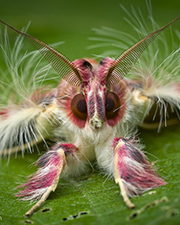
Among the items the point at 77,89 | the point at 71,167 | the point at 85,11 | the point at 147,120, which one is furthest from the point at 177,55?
the point at 85,11

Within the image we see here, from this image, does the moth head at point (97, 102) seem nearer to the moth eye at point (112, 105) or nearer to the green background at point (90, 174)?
the moth eye at point (112, 105)

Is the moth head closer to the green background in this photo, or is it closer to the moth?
the moth

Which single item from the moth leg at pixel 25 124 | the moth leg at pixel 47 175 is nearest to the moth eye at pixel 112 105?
the moth leg at pixel 47 175

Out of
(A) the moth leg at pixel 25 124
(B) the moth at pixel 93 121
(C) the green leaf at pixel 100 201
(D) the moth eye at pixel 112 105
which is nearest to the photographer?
(C) the green leaf at pixel 100 201

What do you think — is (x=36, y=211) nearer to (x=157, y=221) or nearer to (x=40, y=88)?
(x=157, y=221)

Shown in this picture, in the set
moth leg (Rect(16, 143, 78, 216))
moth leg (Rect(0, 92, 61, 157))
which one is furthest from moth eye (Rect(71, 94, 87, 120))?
moth leg (Rect(0, 92, 61, 157))

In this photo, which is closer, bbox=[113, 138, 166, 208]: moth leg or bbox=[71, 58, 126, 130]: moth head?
bbox=[113, 138, 166, 208]: moth leg

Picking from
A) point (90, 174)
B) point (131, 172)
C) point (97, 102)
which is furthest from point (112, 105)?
point (90, 174)
